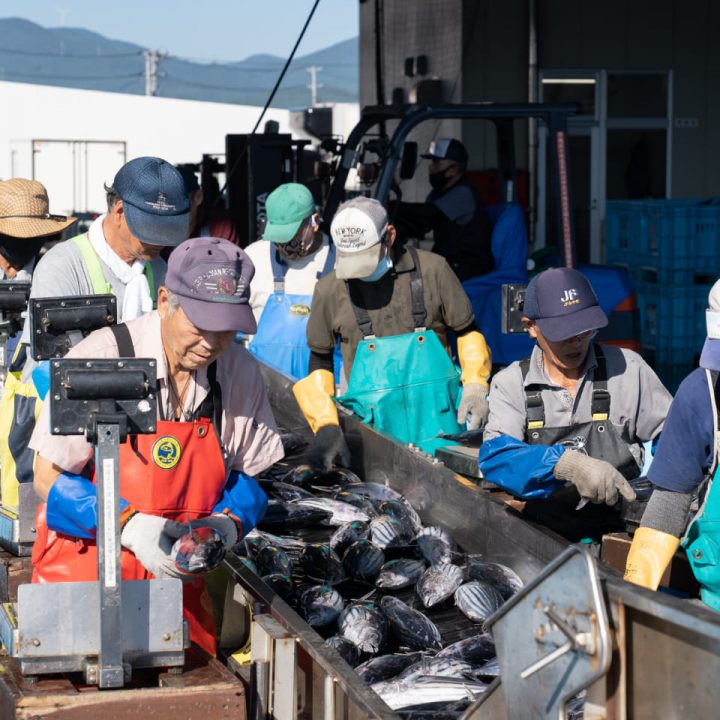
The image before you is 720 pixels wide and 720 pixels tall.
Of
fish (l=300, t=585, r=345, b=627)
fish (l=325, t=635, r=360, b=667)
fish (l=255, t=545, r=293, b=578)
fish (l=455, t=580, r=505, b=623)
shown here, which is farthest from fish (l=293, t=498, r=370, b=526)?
fish (l=325, t=635, r=360, b=667)

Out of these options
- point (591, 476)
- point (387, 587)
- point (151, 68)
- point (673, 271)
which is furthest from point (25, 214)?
point (151, 68)

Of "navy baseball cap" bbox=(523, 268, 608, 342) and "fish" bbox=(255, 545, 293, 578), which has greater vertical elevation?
"navy baseball cap" bbox=(523, 268, 608, 342)

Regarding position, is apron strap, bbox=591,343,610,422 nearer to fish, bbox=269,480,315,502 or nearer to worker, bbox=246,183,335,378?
fish, bbox=269,480,315,502

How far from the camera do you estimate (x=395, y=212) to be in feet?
29.9

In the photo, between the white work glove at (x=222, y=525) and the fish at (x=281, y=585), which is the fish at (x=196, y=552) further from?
the fish at (x=281, y=585)

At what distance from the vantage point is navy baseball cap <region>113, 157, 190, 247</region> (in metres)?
4.29

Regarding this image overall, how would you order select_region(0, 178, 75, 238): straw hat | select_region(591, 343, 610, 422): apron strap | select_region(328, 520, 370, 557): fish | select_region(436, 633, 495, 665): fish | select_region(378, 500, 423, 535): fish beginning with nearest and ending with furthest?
select_region(436, 633, 495, 665): fish, select_region(591, 343, 610, 422): apron strap, select_region(328, 520, 370, 557): fish, select_region(378, 500, 423, 535): fish, select_region(0, 178, 75, 238): straw hat

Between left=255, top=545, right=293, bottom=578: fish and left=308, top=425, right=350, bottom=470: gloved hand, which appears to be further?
left=308, top=425, right=350, bottom=470: gloved hand

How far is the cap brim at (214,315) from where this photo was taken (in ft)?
10.8

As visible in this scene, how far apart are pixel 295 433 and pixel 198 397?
3328 millimetres

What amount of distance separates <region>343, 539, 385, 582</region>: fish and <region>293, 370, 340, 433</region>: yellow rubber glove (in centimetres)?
128

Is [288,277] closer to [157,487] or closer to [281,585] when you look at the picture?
[281,585]

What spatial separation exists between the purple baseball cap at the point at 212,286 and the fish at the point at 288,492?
2.30m

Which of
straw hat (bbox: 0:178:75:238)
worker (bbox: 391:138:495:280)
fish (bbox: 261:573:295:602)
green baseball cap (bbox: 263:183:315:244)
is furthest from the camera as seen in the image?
worker (bbox: 391:138:495:280)
